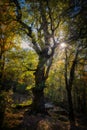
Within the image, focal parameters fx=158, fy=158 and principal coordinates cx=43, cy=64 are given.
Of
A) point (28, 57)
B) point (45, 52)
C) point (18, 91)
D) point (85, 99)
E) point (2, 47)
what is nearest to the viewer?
point (45, 52)

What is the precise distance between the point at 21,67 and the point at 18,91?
1525 inches

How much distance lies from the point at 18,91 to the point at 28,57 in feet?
122

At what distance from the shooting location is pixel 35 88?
1216 cm

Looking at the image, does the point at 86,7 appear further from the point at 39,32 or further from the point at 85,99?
the point at 85,99

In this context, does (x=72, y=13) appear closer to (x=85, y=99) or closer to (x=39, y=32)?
(x=39, y=32)

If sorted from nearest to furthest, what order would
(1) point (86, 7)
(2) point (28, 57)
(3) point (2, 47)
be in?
(1) point (86, 7)
(2) point (28, 57)
(3) point (2, 47)

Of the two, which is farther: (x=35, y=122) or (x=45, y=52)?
(x=45, y=52)

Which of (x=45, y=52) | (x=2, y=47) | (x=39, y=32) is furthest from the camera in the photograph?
(x=2, y=47)

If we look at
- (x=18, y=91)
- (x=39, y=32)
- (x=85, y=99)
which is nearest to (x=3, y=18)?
(x=39, y=32)

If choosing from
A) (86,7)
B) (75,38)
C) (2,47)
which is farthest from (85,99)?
(86,7)

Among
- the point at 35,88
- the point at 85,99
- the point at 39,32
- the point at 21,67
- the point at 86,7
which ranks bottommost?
the point at 85,99

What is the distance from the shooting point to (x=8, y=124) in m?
8.20

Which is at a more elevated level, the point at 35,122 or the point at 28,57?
the point at 28,57

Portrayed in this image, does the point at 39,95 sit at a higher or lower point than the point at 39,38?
lower
